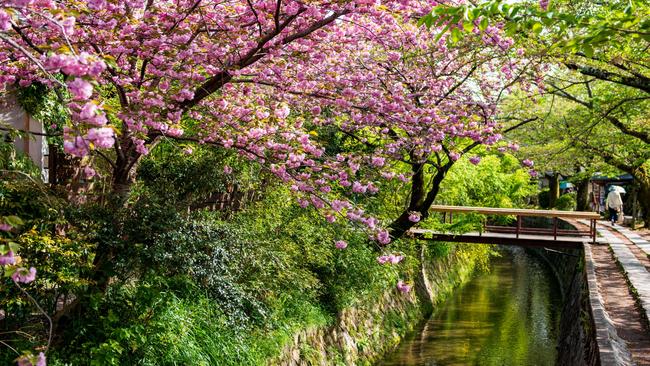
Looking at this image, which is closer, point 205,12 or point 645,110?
point 205,12

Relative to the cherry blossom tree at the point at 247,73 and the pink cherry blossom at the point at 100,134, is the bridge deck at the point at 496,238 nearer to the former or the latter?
the cherry blossom tree at the point at 247,73

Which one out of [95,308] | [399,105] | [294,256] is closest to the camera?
Result: [95,308]

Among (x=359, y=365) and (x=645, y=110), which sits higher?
(x=645, y=110)

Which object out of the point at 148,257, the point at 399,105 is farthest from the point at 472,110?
the point at 148,257

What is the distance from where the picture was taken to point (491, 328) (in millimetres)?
18688

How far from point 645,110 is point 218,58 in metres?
12.9

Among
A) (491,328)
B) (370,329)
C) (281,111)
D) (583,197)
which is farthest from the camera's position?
(583,197)

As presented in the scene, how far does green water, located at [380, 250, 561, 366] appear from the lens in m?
15.6

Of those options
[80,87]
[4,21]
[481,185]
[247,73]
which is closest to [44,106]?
[247,73]

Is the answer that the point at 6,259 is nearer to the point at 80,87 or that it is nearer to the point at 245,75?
the point at 80,87

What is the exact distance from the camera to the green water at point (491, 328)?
51.2 feet

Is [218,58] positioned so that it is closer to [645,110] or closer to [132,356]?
[132,356]

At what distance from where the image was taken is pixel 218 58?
8172mm

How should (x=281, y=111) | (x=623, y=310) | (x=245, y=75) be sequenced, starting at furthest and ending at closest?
(x=623, y=310), (x=245, y=75), (x=281, y=111)
